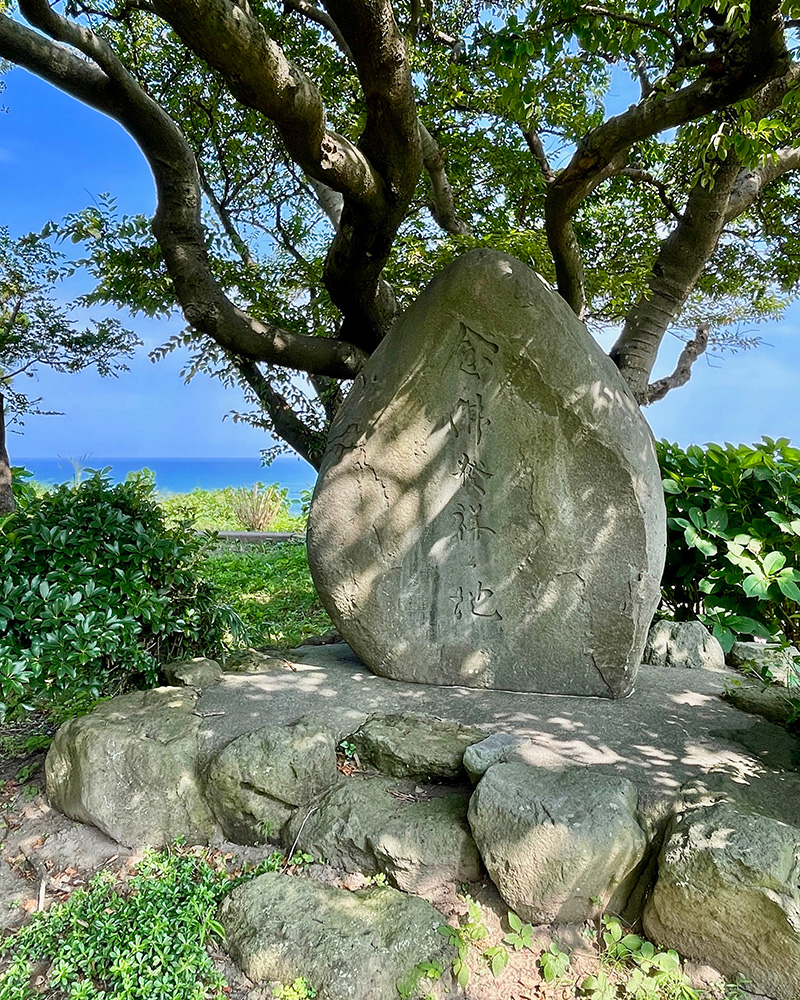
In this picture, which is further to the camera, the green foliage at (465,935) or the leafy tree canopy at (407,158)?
the leafy tree canopy at (407,158)

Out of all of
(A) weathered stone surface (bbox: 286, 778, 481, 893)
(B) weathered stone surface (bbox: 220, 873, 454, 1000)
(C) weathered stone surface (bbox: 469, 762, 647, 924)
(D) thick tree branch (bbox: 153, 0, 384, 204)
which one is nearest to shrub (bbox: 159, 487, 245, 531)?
(D) thick tree branch (bbox: 153, 0, 384, 204)

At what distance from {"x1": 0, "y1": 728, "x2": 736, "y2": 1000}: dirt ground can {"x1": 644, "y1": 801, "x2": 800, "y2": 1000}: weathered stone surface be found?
0.12 metres

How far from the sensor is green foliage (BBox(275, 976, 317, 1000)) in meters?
1.93

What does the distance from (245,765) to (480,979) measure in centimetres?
114

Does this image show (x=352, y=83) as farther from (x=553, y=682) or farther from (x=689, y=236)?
(x=553, y=682)

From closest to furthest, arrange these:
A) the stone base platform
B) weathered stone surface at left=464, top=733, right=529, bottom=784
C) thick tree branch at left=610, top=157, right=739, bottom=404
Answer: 1. the stone base platform
2. weathered stone surface at left=464, top=733, right=529, bottom=784
3. thick tree branch at left=610, top=157, right=739, bottom=404

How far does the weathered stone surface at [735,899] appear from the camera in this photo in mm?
1926

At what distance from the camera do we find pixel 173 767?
8.82 ft

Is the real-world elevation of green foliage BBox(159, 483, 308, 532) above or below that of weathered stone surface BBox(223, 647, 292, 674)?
above

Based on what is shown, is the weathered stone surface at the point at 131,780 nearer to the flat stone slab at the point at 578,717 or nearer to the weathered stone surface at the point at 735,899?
the flat stone slab at the point at 578,717

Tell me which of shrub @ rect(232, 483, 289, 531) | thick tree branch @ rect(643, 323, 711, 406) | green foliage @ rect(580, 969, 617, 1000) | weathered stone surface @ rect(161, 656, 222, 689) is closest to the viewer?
green foliage @ rect(580, 969, 617, 1000)

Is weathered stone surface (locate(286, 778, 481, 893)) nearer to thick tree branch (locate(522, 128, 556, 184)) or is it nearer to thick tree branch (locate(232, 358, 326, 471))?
thick tree branch (locate(232, 358, 326, 471))

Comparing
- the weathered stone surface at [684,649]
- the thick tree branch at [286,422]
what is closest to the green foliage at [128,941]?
the weathered stone surface at [684,649]

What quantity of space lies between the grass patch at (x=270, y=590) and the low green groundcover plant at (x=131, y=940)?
2232 millimetres
